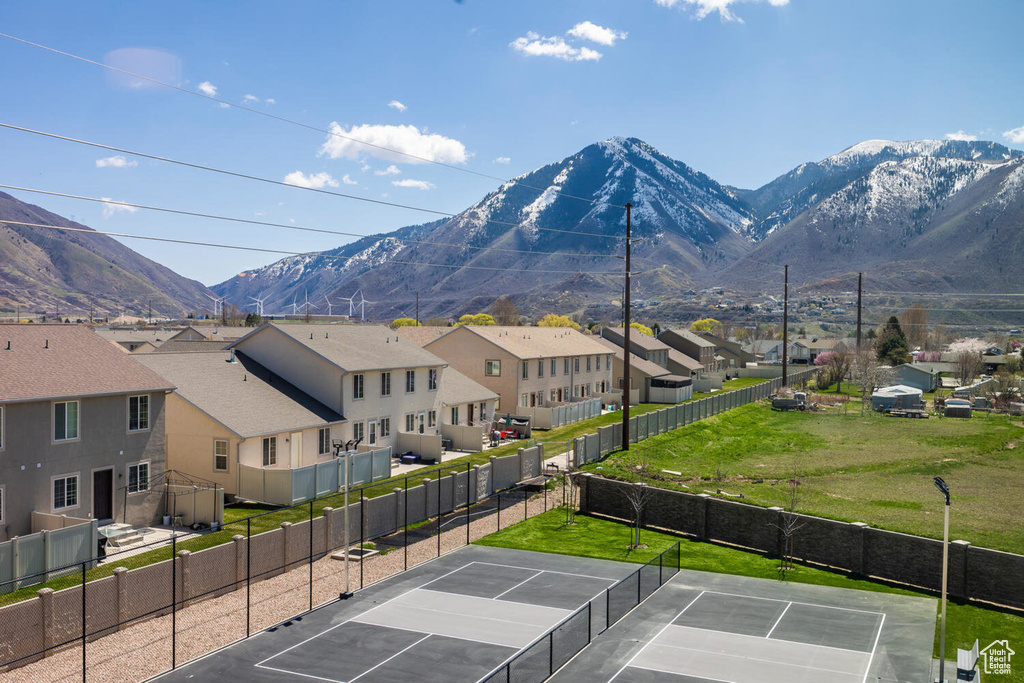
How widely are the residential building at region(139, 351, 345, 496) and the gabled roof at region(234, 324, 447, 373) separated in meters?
2.70

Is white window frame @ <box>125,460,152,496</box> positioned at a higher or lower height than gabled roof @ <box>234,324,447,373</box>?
lower

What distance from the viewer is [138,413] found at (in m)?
35.2

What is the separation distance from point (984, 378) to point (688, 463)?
243ft

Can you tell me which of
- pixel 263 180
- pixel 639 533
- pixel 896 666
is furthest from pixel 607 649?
pixel 263 180

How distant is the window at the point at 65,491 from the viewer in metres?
31.5

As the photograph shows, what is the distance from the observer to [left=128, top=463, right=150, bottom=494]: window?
34562mm

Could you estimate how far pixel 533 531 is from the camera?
3672 cm

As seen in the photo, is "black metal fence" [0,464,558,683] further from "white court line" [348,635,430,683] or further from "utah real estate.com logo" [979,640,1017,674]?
"utah real estate.com logo" [979,640,1017,674]

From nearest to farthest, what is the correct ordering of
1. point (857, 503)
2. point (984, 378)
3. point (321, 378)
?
point (857, 503), point (321, 378), point (984, 378)

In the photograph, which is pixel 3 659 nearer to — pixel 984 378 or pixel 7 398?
pixel 7 398

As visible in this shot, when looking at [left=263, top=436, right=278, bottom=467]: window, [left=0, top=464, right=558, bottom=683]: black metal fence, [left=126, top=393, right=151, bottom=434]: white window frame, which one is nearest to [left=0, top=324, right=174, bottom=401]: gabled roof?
[left=126, top=393, right=151, bottom=434]: white window frame

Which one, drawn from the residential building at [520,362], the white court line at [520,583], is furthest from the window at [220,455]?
the residential building at [520,362]

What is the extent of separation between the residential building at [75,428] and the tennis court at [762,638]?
2216 centimetres

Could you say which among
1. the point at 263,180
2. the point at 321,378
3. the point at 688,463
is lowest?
the point at 688,463
